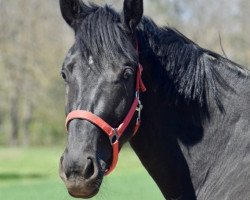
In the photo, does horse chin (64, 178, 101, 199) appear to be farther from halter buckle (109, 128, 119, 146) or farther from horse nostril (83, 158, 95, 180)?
halter buckle (109, 128, 119, 146)

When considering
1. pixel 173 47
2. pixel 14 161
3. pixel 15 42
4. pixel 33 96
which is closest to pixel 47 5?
pixel 15 42

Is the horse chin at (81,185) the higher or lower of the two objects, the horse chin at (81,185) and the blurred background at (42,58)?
the higher

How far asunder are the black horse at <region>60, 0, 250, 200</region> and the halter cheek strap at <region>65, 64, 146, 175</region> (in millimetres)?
31

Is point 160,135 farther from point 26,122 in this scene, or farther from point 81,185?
point 26,122

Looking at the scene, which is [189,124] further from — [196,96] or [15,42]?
[15,42]

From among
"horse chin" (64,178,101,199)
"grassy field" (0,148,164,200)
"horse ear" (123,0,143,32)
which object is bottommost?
"grassy field" (0,148,164,200)

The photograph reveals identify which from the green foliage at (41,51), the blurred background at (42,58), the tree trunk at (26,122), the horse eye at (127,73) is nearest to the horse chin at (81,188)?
the horse eye at (127,73)

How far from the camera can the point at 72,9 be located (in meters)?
4.57

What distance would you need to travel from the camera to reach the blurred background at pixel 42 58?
134 feet

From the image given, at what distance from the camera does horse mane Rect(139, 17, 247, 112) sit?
4.51 meters

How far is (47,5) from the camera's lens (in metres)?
43.0

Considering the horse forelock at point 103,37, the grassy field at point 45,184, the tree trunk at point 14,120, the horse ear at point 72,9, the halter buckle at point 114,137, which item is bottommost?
the tree trunk at point 14,120

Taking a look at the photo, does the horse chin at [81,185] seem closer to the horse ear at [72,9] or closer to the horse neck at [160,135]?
the horse neck at [160,135]

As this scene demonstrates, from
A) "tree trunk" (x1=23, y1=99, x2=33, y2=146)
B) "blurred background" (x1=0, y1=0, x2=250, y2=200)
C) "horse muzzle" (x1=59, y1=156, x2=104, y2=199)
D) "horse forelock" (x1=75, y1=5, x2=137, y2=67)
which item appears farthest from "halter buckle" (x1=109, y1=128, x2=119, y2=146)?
"tree trunk" (x1=23, y1=99, x2=33, y2=146)
